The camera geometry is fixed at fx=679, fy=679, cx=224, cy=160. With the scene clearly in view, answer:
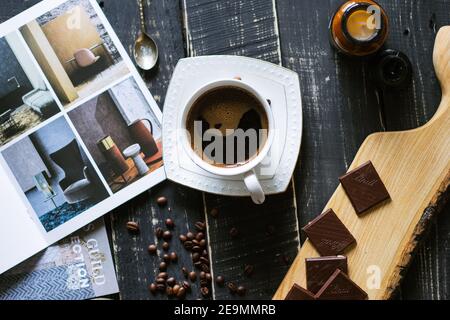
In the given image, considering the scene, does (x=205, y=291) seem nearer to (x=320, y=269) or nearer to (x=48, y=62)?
(x=320, y=269)

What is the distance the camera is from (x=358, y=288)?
1298mm

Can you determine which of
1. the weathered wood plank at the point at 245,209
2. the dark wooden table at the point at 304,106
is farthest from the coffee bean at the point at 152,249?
the weathered wood plank at the point at 245,209

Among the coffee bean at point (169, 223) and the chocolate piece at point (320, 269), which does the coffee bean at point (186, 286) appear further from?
the chocolate piece at point (320, 269)

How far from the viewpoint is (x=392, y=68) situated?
1.35m

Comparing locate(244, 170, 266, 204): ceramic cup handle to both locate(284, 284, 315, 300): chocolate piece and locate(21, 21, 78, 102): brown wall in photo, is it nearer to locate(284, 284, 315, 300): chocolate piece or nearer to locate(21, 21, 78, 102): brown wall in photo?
locate(284, 284, 315, 300): chocolate piece

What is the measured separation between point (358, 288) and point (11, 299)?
2.26 ft

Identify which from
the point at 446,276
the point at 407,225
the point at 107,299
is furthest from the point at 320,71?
the point at 107,299

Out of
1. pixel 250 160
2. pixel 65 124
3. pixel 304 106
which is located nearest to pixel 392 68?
pixel 304 106

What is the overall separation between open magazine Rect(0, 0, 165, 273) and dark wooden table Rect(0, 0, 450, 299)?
0.04m

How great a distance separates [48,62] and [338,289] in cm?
73

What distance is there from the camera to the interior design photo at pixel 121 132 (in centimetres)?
136

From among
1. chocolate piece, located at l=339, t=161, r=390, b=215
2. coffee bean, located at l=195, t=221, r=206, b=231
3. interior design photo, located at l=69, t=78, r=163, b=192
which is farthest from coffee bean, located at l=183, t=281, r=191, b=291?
Answer: chocolate piece, located at l=339, t=161, r=390, b=215

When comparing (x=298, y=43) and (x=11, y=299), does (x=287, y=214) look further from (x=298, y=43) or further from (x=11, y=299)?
(x=11, y=299)

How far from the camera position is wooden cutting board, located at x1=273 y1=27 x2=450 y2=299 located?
51.9 inches
